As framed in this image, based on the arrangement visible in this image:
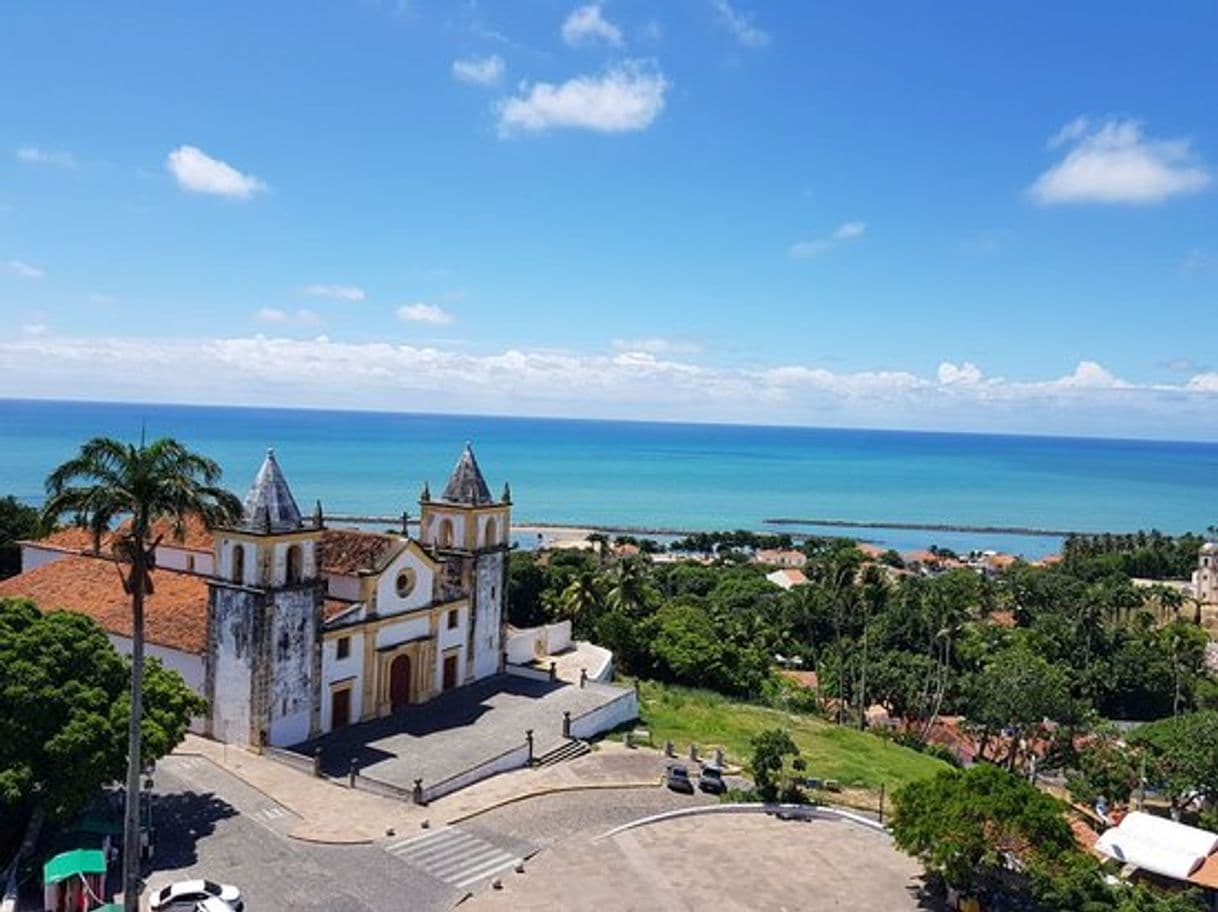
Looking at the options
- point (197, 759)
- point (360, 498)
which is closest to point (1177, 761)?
point (197, 759)

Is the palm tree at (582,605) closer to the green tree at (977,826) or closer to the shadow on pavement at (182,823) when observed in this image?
the shadow on pavement at (182,823)

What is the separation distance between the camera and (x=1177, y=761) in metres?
36.7

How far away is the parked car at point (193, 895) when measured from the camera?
20.3 meters

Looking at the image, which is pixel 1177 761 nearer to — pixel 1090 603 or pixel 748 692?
pixel 748 692

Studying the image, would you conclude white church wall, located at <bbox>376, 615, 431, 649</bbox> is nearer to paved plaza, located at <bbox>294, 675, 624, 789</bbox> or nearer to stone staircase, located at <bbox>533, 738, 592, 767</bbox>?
paved plaza, located at <bbox>294, 675, 624, 789</bbox>

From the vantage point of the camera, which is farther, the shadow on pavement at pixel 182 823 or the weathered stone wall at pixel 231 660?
the weathered stone wall at pixel 231 660

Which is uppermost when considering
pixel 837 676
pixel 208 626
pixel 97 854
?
pixel 208 626

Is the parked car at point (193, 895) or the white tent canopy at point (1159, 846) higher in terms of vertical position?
the parked car at point (193, 895)

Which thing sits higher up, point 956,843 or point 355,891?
point 956,843

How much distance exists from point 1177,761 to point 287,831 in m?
31.4

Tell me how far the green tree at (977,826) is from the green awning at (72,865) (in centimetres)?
1730

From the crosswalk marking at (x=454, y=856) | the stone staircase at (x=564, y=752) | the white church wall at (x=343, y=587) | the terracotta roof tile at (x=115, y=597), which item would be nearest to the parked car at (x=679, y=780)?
the stone staircase at (x=564, y=752)

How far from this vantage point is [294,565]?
32375 mm

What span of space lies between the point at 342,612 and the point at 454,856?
37.7ft
